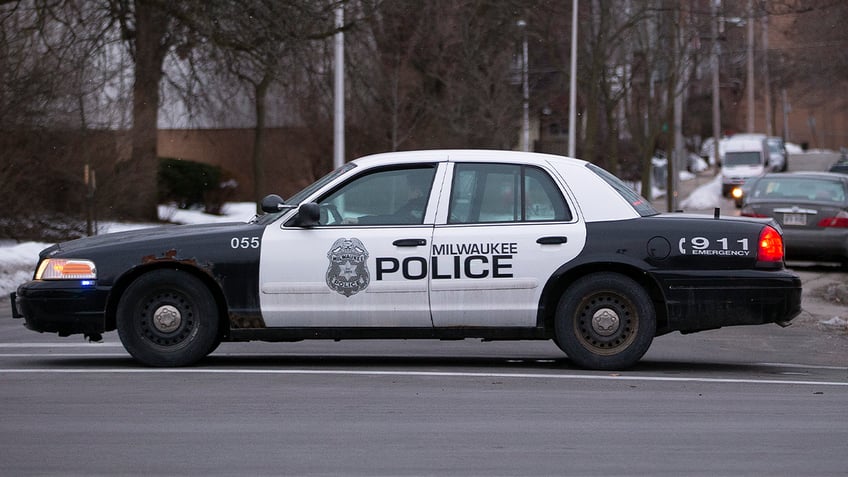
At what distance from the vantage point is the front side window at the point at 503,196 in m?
8.96

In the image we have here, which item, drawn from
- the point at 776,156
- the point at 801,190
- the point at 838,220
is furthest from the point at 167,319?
the point at 776,156

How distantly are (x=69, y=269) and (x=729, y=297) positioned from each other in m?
4.73

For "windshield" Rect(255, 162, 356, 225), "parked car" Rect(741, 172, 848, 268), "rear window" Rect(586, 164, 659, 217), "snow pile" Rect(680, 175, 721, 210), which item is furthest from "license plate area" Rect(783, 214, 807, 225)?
"snow pile" Rect(680, 175, 721, 210)

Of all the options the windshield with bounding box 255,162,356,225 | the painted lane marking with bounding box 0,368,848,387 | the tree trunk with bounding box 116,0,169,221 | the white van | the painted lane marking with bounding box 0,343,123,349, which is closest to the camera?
the painted lane marking with bounding box 0,368,848,387

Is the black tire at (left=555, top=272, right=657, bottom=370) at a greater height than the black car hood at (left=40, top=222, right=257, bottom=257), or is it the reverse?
the black car hood at (left=40, top=222, right=257, bottom=257)

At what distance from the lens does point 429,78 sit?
35.6 metres

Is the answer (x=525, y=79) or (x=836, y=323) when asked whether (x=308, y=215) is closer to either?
(x=836, y=323)

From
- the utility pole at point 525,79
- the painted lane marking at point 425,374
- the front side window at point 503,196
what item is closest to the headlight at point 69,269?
the painted lane marking at point 425,374

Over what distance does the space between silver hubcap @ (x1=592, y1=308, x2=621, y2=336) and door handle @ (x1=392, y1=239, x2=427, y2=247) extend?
1.35 metres

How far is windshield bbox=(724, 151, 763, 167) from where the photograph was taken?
2064 inches

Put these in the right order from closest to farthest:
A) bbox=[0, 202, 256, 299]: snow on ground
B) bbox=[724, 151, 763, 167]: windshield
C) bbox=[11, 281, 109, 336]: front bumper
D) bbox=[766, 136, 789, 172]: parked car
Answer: bbox=[11, 281, 109, 336]: front bumper < bbox=[0, 202, 256, 299]: snow on ground < bbox=[724, 151, 763, 167]: windshield < bbox=[766, 136, 789, 172]: parked car

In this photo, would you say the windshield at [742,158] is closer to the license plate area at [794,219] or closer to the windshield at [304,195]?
the license plate area at [794,219]

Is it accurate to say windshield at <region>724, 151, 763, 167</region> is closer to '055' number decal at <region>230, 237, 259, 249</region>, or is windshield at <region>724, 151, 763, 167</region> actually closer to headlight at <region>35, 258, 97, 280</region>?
'055' number decal at <region>230, 237, 259, 249</region>

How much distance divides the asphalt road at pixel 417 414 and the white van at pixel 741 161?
41.7m
